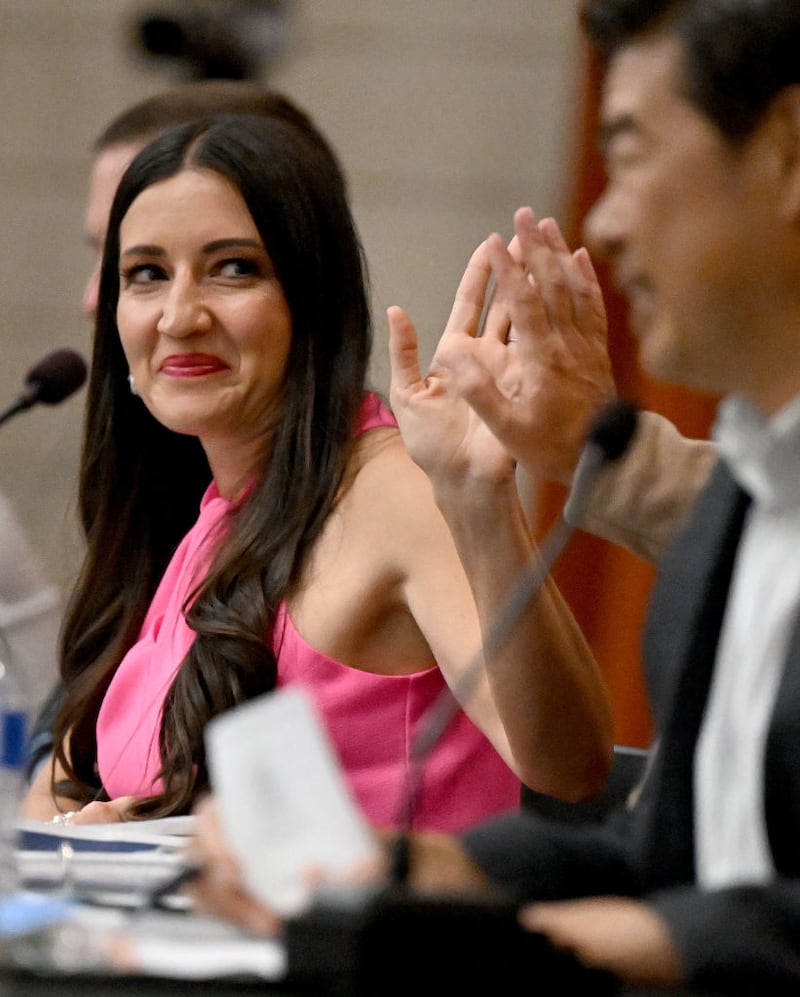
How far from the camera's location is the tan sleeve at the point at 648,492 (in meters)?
1.80

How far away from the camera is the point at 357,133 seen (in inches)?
197

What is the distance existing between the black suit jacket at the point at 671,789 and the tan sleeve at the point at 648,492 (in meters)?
0.36

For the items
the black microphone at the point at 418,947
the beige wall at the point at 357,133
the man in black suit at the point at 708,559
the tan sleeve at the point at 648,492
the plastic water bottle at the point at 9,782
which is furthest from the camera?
the beige wall at the point at 357,133

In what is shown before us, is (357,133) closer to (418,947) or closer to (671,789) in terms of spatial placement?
(671,789)

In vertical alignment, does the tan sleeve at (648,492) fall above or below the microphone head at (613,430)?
below

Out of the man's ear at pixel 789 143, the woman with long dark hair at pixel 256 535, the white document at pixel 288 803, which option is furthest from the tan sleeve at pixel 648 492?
the white document at pixel 288 803

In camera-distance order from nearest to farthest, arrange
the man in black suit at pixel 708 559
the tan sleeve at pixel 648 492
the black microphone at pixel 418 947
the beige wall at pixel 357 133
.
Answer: the black microphone at pixel 418 947, the man in black suit at pixel 708 559, the tan sleeve at pixel 648 492, the beige wall at pixel 357 133

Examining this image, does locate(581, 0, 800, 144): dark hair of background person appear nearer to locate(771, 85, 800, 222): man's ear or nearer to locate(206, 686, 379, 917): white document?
locate(771, 85, 800, 222): man's ear

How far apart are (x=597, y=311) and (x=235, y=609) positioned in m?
0.71

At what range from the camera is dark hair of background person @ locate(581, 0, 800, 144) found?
4.05 feet

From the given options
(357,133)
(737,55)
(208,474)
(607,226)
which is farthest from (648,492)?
(357,133)

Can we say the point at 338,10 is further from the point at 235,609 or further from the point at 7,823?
the point at 7,823

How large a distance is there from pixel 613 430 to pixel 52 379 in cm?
112

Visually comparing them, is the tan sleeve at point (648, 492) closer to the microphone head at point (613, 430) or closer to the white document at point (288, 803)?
the microphone head at point (613, 430)
